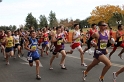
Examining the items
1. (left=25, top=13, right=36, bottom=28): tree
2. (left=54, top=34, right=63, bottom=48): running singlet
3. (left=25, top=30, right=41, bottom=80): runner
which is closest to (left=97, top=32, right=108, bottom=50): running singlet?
(left=25, top=30, right=41, bottom=80): runner

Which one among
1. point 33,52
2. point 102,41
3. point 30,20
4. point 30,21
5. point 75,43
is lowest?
point 33,52

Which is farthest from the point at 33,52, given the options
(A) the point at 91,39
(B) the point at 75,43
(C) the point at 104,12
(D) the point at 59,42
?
(C) the point at 104,12

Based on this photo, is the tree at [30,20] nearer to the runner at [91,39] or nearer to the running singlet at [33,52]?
the runner at [91,39]

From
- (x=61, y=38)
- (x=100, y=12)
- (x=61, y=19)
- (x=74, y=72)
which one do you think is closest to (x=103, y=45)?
(x=74, y=72)

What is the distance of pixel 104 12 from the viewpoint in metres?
74.4

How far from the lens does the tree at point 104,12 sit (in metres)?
71.6

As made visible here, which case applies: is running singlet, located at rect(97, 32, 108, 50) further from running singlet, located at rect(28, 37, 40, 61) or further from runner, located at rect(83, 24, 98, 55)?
running singlet, located at rect(28, 37, 40, 61)

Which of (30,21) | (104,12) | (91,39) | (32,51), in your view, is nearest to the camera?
(91,39)

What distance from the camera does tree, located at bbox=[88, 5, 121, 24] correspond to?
7156cm

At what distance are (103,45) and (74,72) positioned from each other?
2.55 metres

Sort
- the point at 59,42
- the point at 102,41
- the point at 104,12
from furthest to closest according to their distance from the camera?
1. the point at 104,12
2. the point at 59,42
3. the point at 102,41

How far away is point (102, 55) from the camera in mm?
6457

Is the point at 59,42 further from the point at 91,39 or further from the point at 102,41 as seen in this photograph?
the point at 102,41

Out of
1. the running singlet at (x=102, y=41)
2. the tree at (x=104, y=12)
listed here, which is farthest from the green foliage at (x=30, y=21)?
the running singlet at (x=102, y=41)
